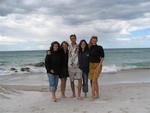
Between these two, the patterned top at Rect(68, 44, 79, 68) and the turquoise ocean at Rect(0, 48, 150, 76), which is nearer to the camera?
the patterned top at Rect(68, 44, 79, 68)

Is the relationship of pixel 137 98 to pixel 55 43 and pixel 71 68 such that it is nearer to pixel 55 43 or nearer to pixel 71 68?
pixel 71 68

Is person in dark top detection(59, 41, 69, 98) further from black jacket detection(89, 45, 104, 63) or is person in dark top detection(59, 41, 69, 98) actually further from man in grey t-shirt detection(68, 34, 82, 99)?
black jacket detection(89, 45, 104, 63)

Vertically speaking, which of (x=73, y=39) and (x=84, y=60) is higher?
(x=73, y=39)

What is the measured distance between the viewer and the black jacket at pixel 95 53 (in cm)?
1019

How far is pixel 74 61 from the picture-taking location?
10.3 metres

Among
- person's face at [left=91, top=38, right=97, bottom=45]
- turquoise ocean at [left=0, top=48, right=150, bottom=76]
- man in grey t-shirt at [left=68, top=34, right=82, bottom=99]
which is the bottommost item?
turquoise ocean at [left=0, top=48, right=150, bottom=76]

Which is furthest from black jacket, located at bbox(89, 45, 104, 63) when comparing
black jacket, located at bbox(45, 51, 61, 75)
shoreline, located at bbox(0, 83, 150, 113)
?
shoreline, located at bbox(0, 83, 150, 113)

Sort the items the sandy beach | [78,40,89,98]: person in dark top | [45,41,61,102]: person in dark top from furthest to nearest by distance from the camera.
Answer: [78,40,89,98]: person in dark top, [45,41,61,102]: person in dark top, the sandy beach

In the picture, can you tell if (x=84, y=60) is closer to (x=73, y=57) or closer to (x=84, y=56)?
(x=84, y=56)

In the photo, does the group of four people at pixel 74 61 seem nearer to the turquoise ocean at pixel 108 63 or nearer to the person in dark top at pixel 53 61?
the person in dark top at pixel 53 61

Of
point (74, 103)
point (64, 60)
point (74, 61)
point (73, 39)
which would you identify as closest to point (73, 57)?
point (74, 61)

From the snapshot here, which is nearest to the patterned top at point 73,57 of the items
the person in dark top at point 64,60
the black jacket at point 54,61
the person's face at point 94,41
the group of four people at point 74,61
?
the group of four people at point 74,61

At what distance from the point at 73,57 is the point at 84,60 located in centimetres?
32

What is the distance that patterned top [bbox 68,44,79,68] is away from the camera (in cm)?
1032
